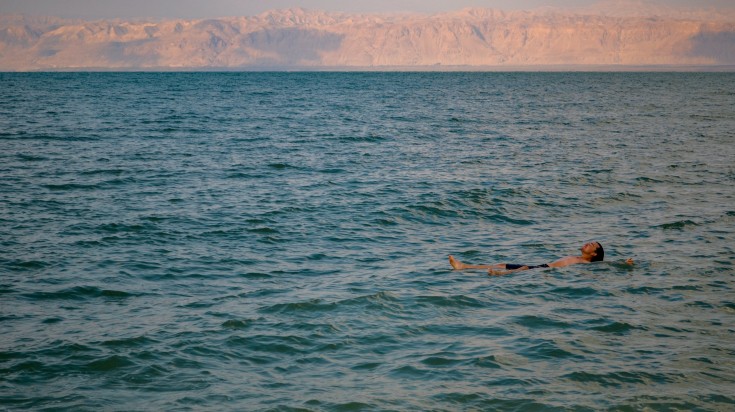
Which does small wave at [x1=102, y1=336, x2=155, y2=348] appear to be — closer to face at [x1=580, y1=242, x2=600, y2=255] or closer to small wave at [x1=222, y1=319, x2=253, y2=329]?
small wave at [x1=222, y1=319, x2=253, y2=329]

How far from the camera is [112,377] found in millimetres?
11117

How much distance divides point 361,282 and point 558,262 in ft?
16.7

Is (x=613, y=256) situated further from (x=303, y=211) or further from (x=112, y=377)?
(x=112, y=377)

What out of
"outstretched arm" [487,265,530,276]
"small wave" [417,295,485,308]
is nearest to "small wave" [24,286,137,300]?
"small wave" [417,295,485,308]

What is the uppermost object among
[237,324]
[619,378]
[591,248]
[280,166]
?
[280,166]

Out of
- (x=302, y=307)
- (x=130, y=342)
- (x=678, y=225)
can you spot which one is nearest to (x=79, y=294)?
(x=130, y=342)

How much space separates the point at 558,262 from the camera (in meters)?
17.3

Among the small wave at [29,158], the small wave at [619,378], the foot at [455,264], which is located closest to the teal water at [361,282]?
the small wave at [619,378]

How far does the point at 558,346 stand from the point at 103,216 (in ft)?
51.6

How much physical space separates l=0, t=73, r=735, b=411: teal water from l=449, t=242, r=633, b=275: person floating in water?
19cm

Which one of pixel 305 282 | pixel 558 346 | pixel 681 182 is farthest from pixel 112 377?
pixel 681 182

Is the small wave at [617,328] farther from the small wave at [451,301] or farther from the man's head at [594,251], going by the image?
the man's head at [594,251]

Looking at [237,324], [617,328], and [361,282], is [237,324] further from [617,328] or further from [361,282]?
[617,328]

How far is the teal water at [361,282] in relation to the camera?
10.9m
